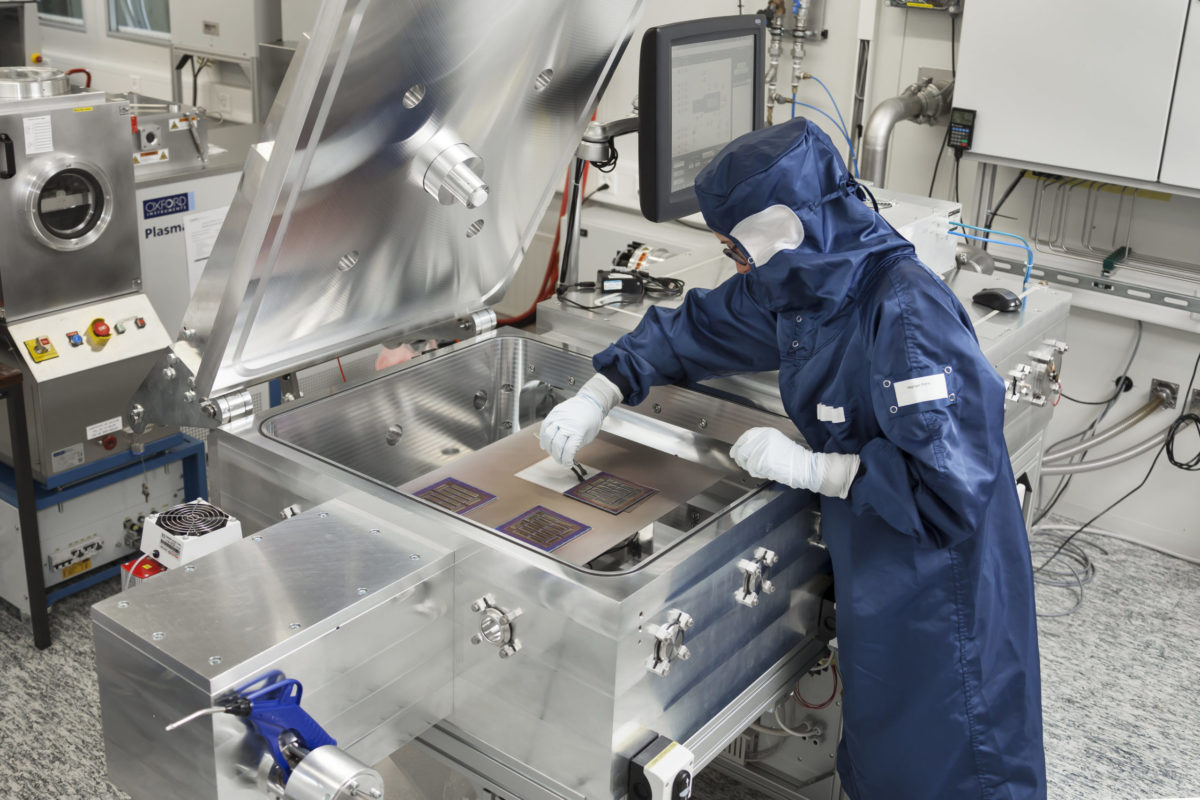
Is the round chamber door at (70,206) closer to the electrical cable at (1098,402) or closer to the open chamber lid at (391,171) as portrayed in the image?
the open chamber lid at (391,171)

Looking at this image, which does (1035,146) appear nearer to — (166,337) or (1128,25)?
(1128,25)

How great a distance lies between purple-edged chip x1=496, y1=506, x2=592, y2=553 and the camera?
55.1 inches

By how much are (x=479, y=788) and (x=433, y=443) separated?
0.58m

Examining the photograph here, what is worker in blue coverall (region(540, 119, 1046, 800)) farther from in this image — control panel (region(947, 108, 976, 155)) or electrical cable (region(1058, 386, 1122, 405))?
electrical cable (region(1058, 386, 1122, 405))

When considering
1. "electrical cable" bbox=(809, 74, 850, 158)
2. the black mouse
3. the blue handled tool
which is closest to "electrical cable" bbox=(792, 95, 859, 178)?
"electrical cable" bbox=(809, 74, 850, 158)

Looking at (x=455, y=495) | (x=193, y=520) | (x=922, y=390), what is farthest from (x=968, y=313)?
(x=193, y=520)

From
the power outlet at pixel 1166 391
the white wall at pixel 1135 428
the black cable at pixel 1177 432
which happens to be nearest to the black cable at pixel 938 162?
the white wall at pixel 1135 428

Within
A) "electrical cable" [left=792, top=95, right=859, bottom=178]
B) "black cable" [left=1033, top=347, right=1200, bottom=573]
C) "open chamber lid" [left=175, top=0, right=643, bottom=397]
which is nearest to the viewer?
"open chamber lid" [left=175, top=0, right=643, bottom=397]

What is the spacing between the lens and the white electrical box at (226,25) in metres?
3.90

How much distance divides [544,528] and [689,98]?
70 centimetres

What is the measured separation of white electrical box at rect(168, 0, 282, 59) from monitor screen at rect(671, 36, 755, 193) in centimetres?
261

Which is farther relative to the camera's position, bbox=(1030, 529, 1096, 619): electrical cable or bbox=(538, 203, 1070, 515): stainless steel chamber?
bbox=(1030, 529, 1096, 619): electrical cable

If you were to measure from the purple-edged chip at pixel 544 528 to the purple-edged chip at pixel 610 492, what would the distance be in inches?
2.6

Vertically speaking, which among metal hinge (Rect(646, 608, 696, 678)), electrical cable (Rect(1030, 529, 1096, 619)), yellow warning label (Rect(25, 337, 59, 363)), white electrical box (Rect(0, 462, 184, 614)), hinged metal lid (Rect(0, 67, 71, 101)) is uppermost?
hinged metal lid (Rect(0, 67, 71, 101))
